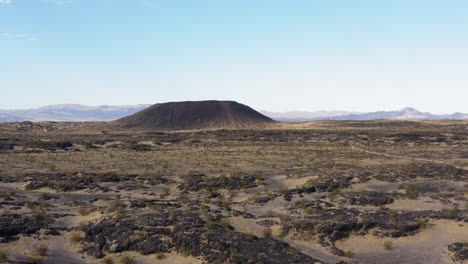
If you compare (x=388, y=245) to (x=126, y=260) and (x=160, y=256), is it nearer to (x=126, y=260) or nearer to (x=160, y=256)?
(x=160, y=256)

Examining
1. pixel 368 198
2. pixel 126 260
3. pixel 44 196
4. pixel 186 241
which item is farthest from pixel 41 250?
pixel 368 198

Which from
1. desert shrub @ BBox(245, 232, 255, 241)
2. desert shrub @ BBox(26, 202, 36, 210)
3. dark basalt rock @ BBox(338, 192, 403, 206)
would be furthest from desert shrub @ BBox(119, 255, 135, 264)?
dark basalt rock @ BBox(338, 192, 403, 206)

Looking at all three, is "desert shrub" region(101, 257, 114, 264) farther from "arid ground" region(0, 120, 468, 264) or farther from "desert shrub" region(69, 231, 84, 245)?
"desert shrub" region(69, 231, 84, 245)

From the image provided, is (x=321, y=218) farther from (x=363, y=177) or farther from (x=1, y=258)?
(x=1, y=258)

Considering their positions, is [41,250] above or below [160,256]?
above

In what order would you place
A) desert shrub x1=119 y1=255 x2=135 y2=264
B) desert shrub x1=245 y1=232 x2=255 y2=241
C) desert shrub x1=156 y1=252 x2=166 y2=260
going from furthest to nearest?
desert shrub x1=245 y1=232 x2=255 y2=241 → desert shrub x1=156 y1=252 x2=166 y2=260 → desert shrub x1=119 y1=255 x2=135 y2=264

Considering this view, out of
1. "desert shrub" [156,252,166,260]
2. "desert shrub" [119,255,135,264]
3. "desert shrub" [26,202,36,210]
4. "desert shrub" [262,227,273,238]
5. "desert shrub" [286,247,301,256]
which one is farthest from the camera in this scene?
"desert shrub" [26,202,36,210]

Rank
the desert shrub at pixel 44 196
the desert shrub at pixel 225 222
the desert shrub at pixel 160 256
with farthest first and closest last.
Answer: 1. the desert shrub at pixel 44 196
2. the desert shrub at pixel 225 222
3. the desert shrub at pixel 160 256

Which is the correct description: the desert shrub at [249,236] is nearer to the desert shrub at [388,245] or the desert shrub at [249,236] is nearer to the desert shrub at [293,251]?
the desert shrub at [293,251]

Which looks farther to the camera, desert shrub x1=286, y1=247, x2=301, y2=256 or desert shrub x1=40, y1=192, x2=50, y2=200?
desert shrub x1=40, y1=192, x2=50, y2=200

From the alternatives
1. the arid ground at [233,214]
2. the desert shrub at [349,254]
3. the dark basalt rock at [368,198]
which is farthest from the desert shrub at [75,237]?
the dark basalt rock at [368,198]

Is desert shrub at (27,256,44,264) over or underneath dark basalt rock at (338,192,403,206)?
underneath

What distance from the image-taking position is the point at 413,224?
792 inches

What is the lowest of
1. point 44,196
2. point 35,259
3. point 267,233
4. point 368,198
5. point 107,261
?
point 107,261
